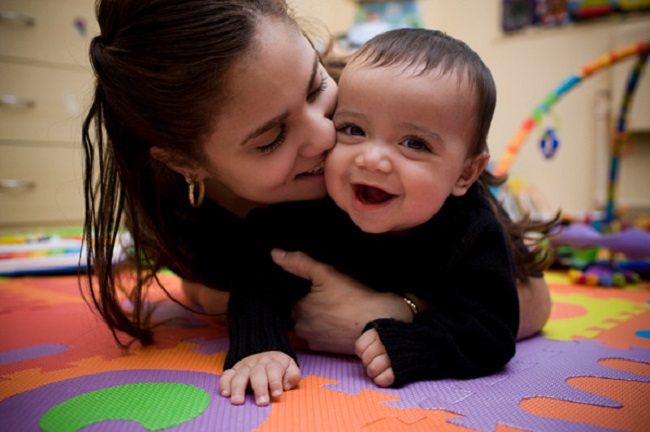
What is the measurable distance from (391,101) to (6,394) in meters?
0.61

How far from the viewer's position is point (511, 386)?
676 millimetres

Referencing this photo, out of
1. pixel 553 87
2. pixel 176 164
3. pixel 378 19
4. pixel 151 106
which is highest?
pixel 378 19

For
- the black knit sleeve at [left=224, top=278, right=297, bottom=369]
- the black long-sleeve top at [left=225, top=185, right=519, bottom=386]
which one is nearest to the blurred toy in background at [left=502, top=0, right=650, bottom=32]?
the black long-sleeve top at [left=225, top=185, right=519, bottom=386]

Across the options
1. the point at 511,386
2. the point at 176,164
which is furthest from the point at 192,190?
the point at 511,386

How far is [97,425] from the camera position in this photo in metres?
0.54

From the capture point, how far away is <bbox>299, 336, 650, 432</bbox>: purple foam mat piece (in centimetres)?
57

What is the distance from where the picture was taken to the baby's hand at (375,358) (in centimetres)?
66

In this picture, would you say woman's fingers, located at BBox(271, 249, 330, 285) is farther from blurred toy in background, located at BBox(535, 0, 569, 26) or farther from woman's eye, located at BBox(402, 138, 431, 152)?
blurred toy in background, located at BBox(535, 0, 569, 26)

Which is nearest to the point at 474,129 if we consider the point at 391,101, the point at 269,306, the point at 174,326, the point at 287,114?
the point at 391,101

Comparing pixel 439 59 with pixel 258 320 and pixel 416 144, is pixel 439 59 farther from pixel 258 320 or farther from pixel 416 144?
pixel 258 320

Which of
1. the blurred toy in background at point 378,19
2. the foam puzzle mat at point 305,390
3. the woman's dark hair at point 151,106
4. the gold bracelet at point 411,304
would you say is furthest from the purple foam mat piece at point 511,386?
the blurred toy in background at point 378,19

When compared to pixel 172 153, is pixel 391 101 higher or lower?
higher

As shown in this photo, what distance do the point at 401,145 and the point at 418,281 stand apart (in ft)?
0.70

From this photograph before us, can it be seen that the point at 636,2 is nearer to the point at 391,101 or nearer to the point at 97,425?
the point at 391,101
